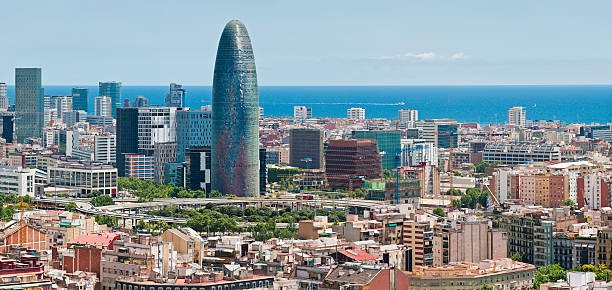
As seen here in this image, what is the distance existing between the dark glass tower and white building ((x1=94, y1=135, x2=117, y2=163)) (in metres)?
38.2

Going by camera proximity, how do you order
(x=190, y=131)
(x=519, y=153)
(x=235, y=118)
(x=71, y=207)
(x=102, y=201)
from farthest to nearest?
(x=519, y=153), (x=190, y=131), (x=235, y=118), (x=102, y=201), (x=71, y=207)

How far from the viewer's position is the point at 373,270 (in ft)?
172

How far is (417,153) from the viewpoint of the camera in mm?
156375

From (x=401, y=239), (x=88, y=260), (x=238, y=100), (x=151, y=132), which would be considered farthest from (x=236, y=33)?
(x=88, y=260)

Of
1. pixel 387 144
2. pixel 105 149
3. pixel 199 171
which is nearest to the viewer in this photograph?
pixel 199 171

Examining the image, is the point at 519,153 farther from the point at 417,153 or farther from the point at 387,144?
the point at 387,144

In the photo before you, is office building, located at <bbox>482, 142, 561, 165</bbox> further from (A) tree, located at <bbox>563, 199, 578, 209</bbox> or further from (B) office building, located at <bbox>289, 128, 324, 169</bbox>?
(A) tree, located at <bbox>563, 199, 578, 209</bbox>

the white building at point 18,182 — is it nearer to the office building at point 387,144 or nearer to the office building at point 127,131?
the office building at point 127,131

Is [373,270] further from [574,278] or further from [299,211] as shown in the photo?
[299,211]

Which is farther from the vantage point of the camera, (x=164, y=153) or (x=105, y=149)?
(x=105, y=149)

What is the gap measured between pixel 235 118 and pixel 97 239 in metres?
59.6

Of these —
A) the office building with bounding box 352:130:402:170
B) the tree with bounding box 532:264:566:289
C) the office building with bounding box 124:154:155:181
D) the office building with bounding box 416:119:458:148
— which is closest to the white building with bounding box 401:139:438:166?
the office building with bounding box 352:130:402:170

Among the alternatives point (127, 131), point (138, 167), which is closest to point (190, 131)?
point (127, 131)

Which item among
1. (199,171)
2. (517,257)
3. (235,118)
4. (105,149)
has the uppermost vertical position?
(235,118)
